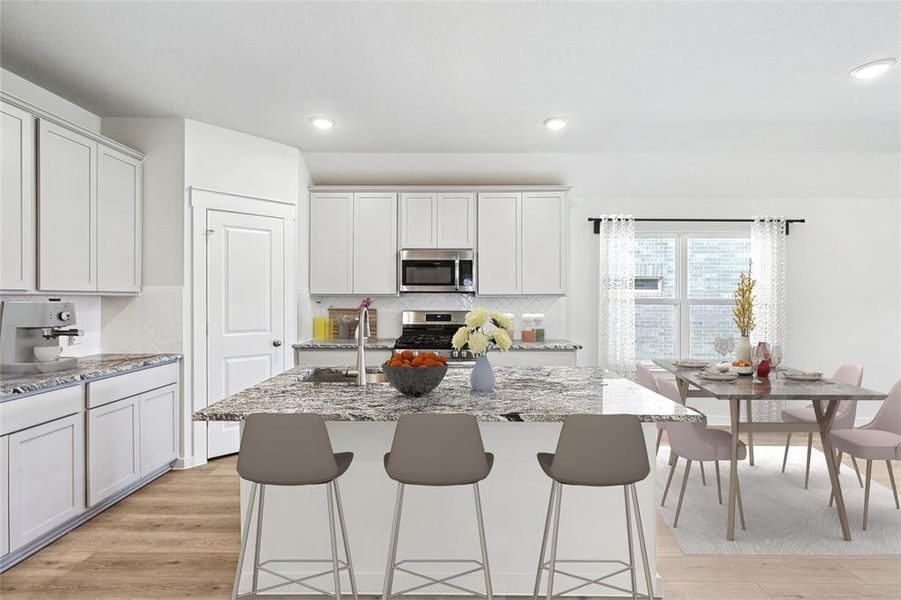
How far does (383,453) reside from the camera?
2424mm

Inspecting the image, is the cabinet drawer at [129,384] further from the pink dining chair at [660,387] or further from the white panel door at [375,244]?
the pink dining chair at [660,387]

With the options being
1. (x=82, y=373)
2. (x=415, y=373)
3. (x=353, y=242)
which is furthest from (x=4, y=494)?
(x=353, y=242)

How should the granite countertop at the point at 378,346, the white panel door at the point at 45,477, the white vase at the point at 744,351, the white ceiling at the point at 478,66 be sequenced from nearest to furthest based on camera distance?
the white panel door at the point at 45,477
the white ceiling at the point at 478,66
the white vase at the point at 744,351
the granite countertop at the point at 378,346

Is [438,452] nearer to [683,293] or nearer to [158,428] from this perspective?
[158,428]

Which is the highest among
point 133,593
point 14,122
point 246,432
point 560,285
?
point 14,122

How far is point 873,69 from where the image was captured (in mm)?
3291

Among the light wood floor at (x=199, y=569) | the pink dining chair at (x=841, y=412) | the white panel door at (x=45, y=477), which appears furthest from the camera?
the pink dining chair at (x=841, y=412)

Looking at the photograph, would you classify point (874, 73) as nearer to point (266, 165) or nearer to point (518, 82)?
point (518, 82)

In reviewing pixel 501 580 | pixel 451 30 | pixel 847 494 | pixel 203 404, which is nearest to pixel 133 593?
pixel 501 580

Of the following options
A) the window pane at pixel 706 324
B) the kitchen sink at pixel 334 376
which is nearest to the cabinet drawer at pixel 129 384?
the kitchen sink at pixel 334 376

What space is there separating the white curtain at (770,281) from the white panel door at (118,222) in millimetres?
5677

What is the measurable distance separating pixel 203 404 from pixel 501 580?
9.67 feet

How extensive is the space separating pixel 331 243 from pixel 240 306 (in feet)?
3.53

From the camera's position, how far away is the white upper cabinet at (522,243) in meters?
5.12
